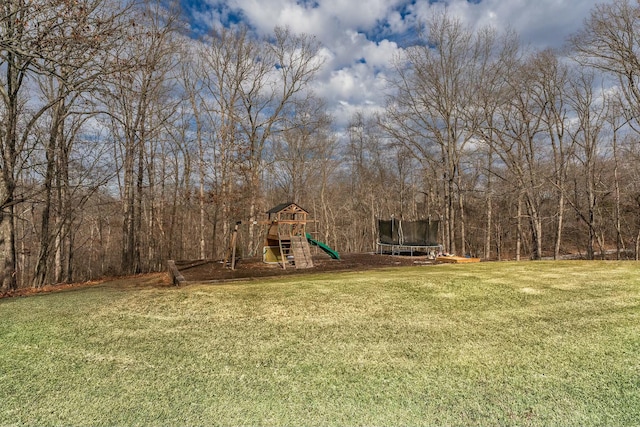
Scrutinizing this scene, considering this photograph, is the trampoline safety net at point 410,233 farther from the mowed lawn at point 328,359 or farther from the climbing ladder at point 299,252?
the mowed lawn at point 328,359

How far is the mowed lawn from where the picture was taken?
1900 millimetres

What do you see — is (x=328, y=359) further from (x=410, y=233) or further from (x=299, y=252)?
(x=410, y=233)

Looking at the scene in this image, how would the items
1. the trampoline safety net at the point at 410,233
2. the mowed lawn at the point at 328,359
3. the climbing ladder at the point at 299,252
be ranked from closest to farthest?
the mowed lawn at the point at 328,359 → the climbing ladder at the point at 299,252 → the trampoline safety net at the point at 410,233

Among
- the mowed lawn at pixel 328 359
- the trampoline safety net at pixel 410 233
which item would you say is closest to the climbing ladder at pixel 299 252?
the trampoline safety net at pixel 410 233

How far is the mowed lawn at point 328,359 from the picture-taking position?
1.90 meters

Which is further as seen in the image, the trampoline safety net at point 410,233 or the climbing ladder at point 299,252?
the trampoline safety net at point 410,233

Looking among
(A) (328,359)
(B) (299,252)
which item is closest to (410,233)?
(B) (299,252)

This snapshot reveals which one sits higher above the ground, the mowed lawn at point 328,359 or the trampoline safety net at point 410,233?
the trampoline safety net at point 410,233

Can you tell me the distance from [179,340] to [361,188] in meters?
23.1

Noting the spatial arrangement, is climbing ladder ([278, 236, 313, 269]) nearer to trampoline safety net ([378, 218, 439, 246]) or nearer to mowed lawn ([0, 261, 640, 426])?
trampoline safety net ([378, 218, 439, 246])

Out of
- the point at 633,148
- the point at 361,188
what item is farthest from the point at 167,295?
the point at 361,188

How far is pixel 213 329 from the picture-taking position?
10.8 feet

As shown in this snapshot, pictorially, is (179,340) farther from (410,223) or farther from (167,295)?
(410,223)

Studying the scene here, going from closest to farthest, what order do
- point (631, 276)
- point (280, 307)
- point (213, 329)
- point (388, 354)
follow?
point (388, 354) < point (213, 329) < point (280, 307) < point (631, 276)
